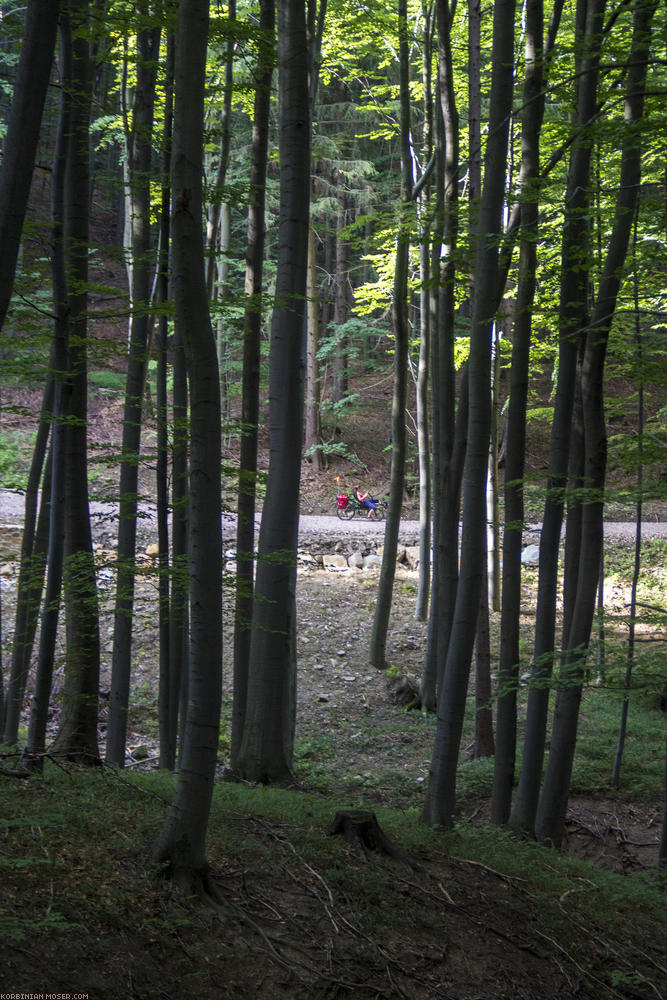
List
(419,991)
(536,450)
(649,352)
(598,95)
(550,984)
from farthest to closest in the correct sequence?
1. (536,450)
2. (649,352)
3. (598,95)
4. (550,984)
5. (419,991)

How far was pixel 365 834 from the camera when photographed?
5027mm

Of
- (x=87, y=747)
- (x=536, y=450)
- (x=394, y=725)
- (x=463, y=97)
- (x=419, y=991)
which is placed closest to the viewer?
(x=419, y=991)

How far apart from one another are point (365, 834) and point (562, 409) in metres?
3.65

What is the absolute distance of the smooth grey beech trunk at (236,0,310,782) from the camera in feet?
20.8

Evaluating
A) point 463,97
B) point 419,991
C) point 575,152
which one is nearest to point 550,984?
point 419,991

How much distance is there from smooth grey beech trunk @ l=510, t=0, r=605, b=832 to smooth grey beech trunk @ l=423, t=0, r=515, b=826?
0.57 metres

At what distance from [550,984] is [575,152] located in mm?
5858

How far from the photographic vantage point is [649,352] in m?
7.36

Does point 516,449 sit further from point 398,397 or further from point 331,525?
point 331,525

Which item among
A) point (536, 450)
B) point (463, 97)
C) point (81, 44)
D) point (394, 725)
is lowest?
point (394, 725)

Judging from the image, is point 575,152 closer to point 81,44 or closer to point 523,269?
point 523,269

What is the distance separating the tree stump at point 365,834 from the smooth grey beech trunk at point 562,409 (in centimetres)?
177

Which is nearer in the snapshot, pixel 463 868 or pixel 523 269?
pixel 463 868

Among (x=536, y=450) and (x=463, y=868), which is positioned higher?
(x=536, y=450)
